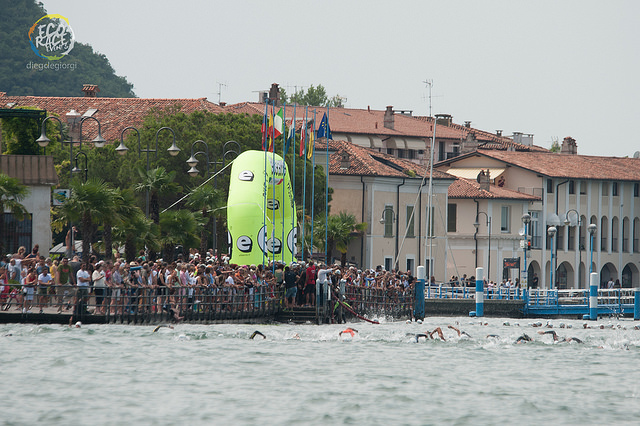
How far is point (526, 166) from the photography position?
273 ft

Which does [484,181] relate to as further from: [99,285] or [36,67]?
[36,67]

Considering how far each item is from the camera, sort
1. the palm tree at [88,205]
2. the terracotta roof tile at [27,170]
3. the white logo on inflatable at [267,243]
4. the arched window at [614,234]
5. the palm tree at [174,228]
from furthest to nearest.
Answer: the arched window at [614,234]
the palm tree at [174,228]
the white logo on inflatable at [267,243]
the terracotta roof tile at [27,170]
the palm tree at [88,205]

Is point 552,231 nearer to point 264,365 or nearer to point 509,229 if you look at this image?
point 509,229

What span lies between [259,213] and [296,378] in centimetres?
1770

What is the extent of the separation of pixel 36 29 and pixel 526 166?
160 feet

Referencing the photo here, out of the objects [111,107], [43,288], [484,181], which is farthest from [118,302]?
[111,107]

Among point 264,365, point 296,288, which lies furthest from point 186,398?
point 296,288

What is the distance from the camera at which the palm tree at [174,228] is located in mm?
45406

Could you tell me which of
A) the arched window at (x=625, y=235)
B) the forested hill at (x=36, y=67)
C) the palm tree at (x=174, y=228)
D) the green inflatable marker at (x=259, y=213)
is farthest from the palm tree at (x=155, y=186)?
the forested hill at (x=36, y=67)

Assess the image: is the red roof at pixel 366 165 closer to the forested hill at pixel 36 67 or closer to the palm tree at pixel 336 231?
the palm tree at pixel 336 231

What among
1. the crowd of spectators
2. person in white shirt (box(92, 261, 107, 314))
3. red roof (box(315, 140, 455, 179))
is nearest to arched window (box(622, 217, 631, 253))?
red roof (box(315, 140, 455, 179))

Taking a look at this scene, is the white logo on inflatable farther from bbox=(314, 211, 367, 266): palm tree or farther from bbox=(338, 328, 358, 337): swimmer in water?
bbox=(314, 211, 367, 266): palm tree

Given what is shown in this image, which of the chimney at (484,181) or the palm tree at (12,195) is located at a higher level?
the chimney at (484,181)

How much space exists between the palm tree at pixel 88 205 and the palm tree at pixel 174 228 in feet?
23.2
